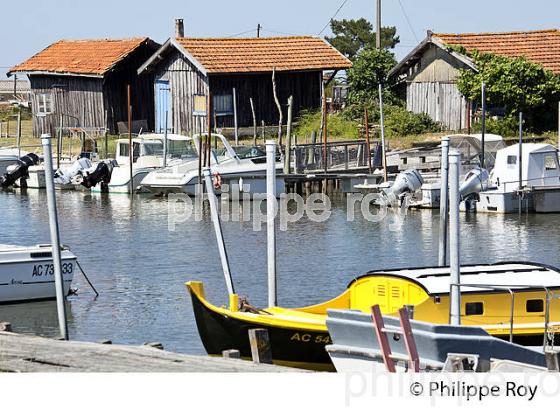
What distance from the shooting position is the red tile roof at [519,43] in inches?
2143

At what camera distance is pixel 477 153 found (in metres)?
44.9

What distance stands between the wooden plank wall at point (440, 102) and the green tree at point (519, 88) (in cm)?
157

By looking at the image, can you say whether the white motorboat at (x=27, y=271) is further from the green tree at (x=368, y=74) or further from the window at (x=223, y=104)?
the green tree at (x=368, y=74)

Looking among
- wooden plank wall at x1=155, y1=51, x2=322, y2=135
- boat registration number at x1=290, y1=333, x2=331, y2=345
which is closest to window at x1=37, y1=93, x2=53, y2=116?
wooden plank wall at x1=155, y1=51, x2=322, y2=135

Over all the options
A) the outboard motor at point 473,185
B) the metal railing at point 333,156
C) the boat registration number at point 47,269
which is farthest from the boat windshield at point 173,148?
the boat registration number at point 47,269

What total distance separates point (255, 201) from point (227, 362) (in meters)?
31.3

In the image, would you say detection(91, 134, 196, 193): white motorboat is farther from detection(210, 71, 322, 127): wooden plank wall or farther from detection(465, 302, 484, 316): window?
detection(465, 302, 484, 316): window

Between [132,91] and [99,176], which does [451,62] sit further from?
[99,176]

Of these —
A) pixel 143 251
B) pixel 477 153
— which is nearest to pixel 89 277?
pixel 143 251

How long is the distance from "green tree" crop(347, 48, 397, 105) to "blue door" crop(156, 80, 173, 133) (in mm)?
8099

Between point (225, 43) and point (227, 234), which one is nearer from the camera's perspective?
point (227, 234)

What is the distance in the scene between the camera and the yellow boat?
18328 millimetres

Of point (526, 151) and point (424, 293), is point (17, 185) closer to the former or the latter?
point (526, 151)

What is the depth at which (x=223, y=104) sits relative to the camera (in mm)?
56750
